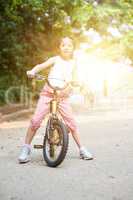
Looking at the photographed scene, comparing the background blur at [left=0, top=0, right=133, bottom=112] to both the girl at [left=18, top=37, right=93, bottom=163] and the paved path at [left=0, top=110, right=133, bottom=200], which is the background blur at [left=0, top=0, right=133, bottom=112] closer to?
the paved path at [left=0, top=110, right=133, bottom=200]

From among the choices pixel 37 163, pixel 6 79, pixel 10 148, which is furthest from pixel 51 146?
pixel 6 79

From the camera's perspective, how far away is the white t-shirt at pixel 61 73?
8328 millimetres

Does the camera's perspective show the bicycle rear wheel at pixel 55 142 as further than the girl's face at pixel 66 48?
No

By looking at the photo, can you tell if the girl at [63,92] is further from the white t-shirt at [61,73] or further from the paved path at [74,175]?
the paved path at [74,175]

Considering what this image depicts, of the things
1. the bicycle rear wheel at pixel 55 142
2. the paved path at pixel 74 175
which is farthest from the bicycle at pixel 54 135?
the paved path at pixel 74 175

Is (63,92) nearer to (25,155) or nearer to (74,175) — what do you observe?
(25,155)

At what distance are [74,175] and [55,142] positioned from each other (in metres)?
0.78

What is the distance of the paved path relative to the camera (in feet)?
20.8

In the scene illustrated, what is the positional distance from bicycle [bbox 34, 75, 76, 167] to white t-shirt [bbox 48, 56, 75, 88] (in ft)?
0.24

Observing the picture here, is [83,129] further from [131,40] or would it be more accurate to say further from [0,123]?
[131,40]

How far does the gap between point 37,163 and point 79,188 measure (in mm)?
1789

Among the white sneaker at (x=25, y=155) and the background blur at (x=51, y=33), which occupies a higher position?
the background blur at (x=51, y=33)

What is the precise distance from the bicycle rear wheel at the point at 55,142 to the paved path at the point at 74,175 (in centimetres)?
12

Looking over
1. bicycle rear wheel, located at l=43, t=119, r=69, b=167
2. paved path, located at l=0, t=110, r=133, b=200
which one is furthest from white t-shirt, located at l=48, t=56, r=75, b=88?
paved path, located at l=0, t=110, r=133, b=200
